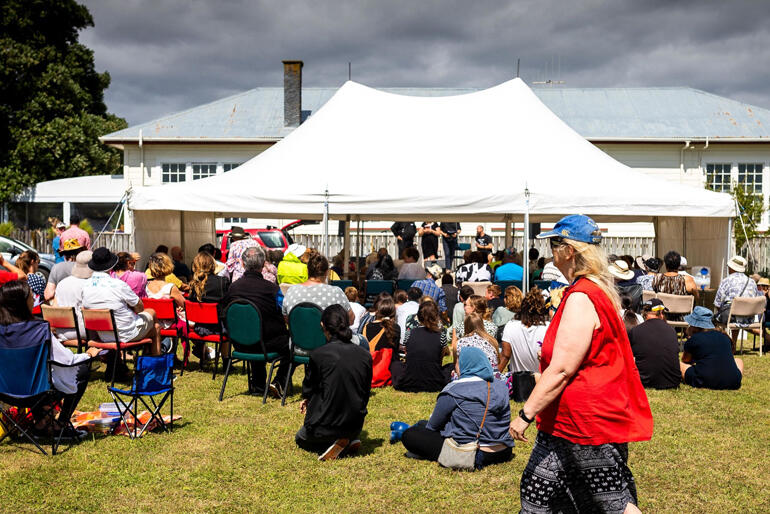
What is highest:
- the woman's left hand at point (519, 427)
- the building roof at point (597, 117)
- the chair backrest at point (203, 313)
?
the building roof at point (597, 117)

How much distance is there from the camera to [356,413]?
5.49 metres

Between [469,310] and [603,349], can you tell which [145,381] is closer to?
[469,310]

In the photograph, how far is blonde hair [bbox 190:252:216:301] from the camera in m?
9.04

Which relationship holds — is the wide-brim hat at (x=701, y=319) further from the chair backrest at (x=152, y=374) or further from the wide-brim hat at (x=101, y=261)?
the wide-brim hat at (x=101, y=261)

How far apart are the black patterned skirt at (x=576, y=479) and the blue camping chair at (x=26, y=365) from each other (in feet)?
12.4

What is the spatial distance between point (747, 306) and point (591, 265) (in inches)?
331

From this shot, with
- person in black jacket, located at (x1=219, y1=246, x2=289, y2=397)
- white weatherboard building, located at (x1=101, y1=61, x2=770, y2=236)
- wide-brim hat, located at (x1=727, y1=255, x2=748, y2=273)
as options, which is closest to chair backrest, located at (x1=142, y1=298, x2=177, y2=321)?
person in black jacket, located at (x1=219, y1=246, x2=289, y2=397)

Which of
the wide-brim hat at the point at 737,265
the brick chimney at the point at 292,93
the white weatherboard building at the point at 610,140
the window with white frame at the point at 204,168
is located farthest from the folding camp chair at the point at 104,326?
the brick chimney at the point at 292,93

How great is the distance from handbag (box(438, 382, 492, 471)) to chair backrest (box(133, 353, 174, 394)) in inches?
88.1

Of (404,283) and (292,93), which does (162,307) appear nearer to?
(404,283)

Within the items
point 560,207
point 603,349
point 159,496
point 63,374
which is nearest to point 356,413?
point 159,496

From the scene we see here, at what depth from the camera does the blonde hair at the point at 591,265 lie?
10.5 ft

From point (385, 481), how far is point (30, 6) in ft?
95.6

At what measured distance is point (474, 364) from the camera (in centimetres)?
536
